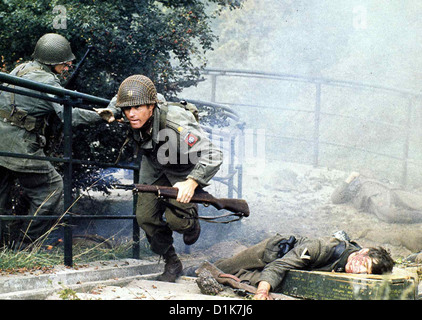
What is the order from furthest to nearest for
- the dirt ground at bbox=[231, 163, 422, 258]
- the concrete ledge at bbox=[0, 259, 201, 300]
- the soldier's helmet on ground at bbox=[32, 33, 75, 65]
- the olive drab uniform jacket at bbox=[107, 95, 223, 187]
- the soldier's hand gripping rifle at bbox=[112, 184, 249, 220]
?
the dirt ground at bbox=[231, 163, 422, 258], the soldier's helmet on ground at bbox=[32, 33, 75, 65], the olive drab uniform jacket at bbox=[107, 95, 223, 187], the soldier's hand gripping rifle at bbox=[112, 184, 249, 220], the concrete ledge at bbox=[0, 259, 201, 300]

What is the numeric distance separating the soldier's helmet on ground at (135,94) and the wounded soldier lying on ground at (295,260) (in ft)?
4.01

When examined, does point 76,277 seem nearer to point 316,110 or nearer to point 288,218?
point 288,218

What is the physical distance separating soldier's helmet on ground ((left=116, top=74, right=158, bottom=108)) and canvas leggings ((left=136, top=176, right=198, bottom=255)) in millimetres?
748

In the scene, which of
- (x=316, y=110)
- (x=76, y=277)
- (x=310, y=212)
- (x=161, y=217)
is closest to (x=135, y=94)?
(x=161, y=217)

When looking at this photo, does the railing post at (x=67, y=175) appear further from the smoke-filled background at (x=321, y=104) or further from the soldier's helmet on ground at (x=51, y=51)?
the smoke-filled background at (x=321, y=104)

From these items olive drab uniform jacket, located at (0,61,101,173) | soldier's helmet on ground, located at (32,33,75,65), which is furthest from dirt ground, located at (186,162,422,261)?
soldier's helmet on ground, located at (32,33,75,65)

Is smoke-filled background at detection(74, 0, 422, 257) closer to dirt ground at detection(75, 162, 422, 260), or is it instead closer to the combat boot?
dirt ground at detection(75, 162, 422, 260)

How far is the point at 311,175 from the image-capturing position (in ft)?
27.3

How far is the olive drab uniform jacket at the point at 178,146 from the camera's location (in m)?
3.32

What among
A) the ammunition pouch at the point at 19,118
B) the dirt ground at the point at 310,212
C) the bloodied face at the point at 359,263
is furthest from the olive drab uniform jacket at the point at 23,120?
the dirt ground at the point at 310,212

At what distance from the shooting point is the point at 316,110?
328 inches

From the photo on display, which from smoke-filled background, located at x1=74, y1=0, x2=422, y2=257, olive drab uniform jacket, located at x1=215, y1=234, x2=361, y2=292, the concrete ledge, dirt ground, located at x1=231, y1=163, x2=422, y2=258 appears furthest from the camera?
smoke-filled background, located at x1=74, y1=0, x2=422, y2=257

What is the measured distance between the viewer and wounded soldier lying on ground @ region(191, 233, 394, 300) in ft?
11.1

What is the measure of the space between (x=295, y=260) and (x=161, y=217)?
3.52 ft
